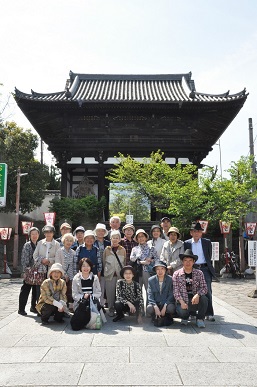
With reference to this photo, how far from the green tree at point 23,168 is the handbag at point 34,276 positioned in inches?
529

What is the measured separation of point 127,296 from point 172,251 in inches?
51.0

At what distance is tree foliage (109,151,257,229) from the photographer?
1441cm

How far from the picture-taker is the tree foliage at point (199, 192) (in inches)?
567

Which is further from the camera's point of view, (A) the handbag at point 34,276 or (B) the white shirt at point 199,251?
(A) the handbag at point 34,276

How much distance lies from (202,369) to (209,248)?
307cm

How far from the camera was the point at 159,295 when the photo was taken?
6.21 m

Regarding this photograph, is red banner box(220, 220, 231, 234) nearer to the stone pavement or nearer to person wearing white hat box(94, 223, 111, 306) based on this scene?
the stone pavement

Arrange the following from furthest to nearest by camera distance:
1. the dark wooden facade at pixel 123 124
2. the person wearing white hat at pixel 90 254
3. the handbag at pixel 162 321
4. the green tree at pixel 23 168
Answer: the green tree at pixel 23 168
the dark wooden facade at pixel 123 124
the person wearing white hat at pixel 90 254
the handbag at pixel 162 321

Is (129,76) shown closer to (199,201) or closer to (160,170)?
(160,170)

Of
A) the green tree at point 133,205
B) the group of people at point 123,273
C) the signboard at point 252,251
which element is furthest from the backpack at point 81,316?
the green tree at point 133,205

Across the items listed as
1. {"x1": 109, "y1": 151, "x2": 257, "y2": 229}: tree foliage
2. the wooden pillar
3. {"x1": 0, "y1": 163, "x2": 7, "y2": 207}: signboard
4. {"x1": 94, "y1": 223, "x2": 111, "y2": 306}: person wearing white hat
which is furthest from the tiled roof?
{"x1": 94, "y1": 223, "x2": 111, "y2": 306}: person wearing white hat

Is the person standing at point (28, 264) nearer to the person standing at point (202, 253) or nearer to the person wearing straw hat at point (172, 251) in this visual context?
the person wearing straw hat at point (172, 251)

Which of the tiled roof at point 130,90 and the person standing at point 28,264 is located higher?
the tiled roof at point 130,90

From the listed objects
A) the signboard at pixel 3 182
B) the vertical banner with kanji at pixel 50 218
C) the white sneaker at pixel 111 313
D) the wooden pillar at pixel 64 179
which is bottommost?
the white sneaker at pixel 111 313
